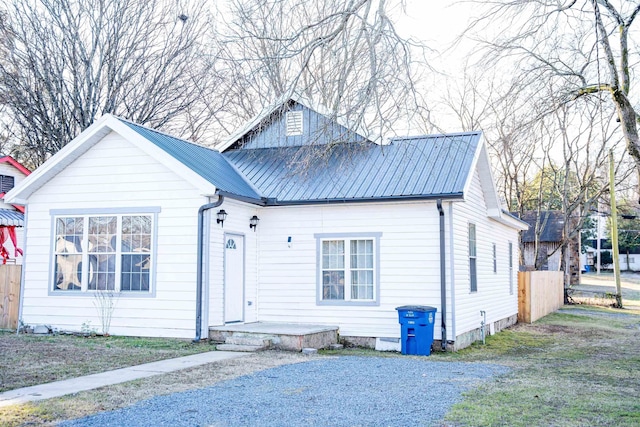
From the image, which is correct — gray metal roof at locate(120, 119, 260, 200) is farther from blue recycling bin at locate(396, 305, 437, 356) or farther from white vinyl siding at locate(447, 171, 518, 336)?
white vinyl siding at locate(447, 171, 518, 336)

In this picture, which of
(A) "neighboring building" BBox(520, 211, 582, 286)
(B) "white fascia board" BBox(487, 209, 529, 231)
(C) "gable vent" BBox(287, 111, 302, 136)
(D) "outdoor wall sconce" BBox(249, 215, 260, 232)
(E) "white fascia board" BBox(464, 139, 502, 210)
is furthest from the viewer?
(A) "neighboring building" BBox(520, 211, 582, 286)

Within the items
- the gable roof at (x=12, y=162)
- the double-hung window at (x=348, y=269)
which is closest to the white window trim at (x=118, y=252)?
the double-hung window at (x=348, y=269)

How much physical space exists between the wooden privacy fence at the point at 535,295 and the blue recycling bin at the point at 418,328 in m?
10.0

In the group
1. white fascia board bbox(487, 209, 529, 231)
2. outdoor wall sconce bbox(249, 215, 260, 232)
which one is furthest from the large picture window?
white fascia board bbox(487, 209, 529, 231)

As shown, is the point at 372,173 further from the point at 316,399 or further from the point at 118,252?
the point at 316,399

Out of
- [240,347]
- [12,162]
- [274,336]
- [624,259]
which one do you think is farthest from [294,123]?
[624,259]

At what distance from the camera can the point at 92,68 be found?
2508cm

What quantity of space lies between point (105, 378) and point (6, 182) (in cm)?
1877

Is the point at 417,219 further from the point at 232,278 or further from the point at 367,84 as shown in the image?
the point at 367,84

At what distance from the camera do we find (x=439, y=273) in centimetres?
1391

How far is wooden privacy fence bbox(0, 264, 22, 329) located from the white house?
37.1 inches

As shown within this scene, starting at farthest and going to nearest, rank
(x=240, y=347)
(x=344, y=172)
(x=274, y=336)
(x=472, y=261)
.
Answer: (x=472, y=261)
(x=344, y=172)
(x=274, y=336)
(x=240, y=347)

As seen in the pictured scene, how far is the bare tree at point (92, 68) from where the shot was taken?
24031mm

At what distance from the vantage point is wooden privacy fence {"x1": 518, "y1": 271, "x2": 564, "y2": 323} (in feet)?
73.3
